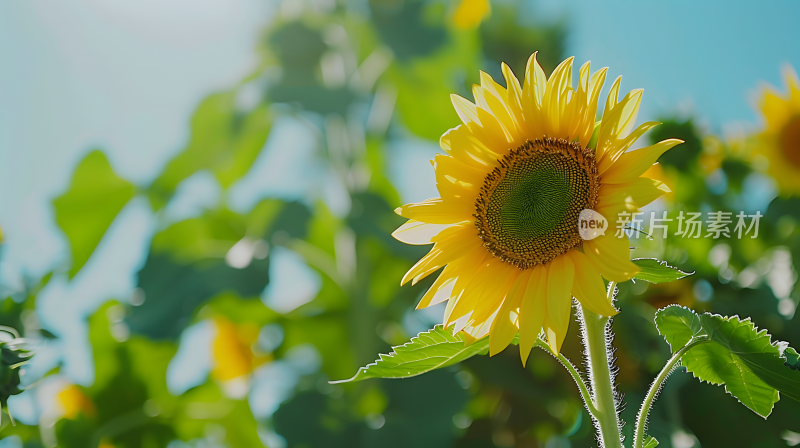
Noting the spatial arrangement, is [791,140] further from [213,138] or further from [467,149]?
[213,138]

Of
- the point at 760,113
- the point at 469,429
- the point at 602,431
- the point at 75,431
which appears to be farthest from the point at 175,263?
the point at 760,113

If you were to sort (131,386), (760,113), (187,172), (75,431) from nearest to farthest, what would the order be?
(75,431) < (760,113) < (131,386) < (187,172)

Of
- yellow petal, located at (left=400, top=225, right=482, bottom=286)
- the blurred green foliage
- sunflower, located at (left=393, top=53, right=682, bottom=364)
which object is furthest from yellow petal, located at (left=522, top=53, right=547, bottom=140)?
the blurred green foliage

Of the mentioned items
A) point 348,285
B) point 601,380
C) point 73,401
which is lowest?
point 73,401

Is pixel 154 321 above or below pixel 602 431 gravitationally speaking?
below

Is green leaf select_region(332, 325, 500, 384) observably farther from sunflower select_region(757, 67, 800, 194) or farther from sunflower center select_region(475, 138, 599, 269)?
sunflower select_region(757, 67, 800, 194)

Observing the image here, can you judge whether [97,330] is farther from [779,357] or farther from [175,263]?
[779,357]

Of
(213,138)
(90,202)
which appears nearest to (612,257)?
(213,138)

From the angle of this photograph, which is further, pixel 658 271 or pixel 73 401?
pixel 73 401

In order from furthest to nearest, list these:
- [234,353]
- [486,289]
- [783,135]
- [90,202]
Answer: [90,202], [234,353], [783,135], [486,289]
